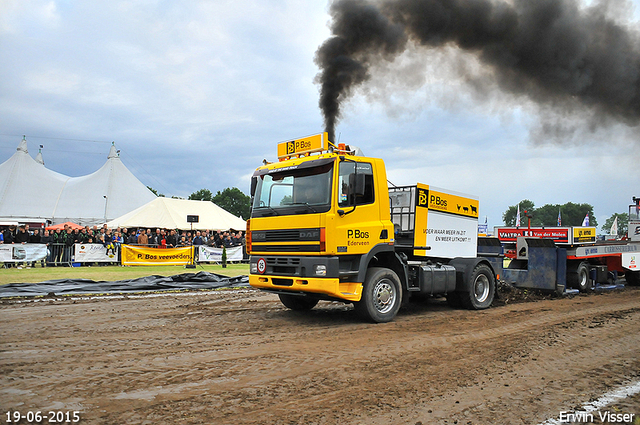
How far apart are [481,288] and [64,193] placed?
134 ft

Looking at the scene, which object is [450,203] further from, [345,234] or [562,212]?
[562,212]

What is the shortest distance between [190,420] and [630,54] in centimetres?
1611

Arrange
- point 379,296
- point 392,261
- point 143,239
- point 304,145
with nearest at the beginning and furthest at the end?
point 379,296 < point 304,145 < point 392,261 < point 143,239

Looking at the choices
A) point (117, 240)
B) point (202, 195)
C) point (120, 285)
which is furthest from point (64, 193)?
point (202, 195)

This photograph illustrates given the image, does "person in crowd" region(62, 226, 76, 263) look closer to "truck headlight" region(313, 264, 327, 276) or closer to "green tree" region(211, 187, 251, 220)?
"truck headlight" region(313, 264, 327, 276)

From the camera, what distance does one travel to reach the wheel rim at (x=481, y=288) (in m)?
10.2

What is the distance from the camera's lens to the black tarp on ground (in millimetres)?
11672

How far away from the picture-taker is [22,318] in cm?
819

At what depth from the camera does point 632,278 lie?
50.6 feet

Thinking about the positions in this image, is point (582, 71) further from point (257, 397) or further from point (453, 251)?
point (257, 397)

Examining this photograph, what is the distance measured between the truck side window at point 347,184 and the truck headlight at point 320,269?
107cm

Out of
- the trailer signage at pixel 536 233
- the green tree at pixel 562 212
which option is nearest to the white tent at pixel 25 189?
the trailer signage at pixel 536 233

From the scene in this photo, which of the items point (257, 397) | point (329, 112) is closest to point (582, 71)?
point (329, 112)

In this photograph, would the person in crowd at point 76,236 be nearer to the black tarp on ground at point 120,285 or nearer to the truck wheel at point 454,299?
the black tarp on ground at point 120,285
